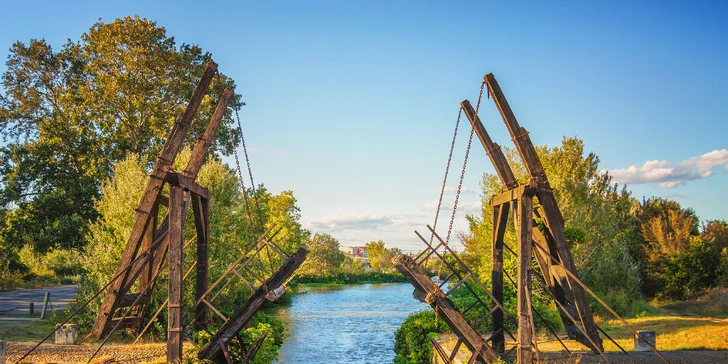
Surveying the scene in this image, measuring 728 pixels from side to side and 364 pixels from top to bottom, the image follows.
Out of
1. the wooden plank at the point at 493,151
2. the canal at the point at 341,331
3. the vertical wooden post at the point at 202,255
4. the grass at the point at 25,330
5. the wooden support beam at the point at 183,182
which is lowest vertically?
the canal at the point at 341,331

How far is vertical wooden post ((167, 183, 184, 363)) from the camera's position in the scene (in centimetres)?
1324

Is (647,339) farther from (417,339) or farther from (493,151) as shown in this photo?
(417,339)

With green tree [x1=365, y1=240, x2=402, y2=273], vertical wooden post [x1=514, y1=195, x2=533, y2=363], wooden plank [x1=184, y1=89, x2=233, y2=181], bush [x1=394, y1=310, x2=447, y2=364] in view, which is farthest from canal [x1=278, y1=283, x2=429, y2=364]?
green tree [x1=365, y1=240, x2=402, y2=273]

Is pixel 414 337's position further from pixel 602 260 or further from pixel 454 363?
pixel 602 260

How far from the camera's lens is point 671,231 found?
37.3m

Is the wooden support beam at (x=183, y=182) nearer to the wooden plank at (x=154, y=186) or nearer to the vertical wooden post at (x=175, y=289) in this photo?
the vertical wooden post at (x=175, y=289)

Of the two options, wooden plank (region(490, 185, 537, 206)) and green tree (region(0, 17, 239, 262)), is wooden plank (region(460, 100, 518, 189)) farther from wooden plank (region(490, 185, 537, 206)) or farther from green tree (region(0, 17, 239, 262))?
green tree (region(0, 17, 239, 262))

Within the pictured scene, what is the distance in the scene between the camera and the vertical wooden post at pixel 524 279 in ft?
43.7

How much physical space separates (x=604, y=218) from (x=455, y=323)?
22.7 m

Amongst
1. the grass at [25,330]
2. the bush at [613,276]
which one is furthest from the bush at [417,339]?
the bush at [613,276]

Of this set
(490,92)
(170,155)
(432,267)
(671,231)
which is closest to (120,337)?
(170,155)

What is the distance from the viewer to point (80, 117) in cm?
3130

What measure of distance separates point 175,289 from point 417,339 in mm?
11075

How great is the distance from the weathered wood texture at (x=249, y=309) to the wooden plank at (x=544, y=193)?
18.9 ft
